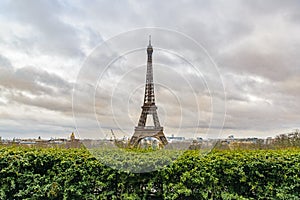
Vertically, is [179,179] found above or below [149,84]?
below

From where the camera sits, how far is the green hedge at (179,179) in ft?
12.5

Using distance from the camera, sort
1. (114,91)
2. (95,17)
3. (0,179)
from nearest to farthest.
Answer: (0,179) → (114,91) → (95,17)

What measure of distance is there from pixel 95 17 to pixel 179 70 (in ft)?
7.73

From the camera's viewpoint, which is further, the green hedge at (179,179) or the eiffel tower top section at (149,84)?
the eiffel tower top section at (149,84)

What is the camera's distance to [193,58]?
436 centimetres

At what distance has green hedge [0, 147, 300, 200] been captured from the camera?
3807 mm

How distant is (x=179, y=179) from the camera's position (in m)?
3.86

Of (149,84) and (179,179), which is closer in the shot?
(179,179)

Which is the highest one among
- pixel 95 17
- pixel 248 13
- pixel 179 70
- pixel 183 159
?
pixel 248 13

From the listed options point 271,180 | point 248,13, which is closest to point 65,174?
point 271,180

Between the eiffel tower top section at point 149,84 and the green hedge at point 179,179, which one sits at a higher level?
the eiffel tower top section at point 149,84

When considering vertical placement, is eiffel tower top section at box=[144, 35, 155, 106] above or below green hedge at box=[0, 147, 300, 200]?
above

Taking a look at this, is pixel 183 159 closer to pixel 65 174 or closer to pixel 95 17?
pixel 65 174

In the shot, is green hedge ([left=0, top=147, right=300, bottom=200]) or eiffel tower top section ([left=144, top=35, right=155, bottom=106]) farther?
eiffel tower top section ([left=144, top=35, right=155, bottom=106])
